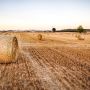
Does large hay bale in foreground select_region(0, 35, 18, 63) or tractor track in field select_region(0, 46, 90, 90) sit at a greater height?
large hay bale in foreground select_region(0, 35, 18, 63)

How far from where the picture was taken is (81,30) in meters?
105

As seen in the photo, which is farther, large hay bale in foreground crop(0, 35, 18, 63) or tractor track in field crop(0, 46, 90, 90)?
large hay bale in foreground crop(0, 35, 18, 63)

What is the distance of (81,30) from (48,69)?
98056 millimetres

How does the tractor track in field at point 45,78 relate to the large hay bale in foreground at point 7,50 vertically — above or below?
below

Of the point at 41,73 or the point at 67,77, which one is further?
the point at 41,73

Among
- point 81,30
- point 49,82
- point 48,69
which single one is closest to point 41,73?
point 48,69

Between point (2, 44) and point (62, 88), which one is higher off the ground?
point (2, 44)

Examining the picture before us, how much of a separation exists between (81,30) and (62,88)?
10079cm

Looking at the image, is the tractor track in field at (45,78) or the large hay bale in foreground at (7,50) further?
the large hay bale in foreground at (7,50)

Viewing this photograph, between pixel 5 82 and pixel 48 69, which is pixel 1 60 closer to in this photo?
pixel 48 69

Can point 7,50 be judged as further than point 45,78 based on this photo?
Yes

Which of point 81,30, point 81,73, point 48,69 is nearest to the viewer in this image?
point 81,73

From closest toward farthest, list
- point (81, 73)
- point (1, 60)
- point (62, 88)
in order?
1. point (62, 88)
2. point (81, 73)
3. point (1, 60)

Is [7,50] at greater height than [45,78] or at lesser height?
greater
